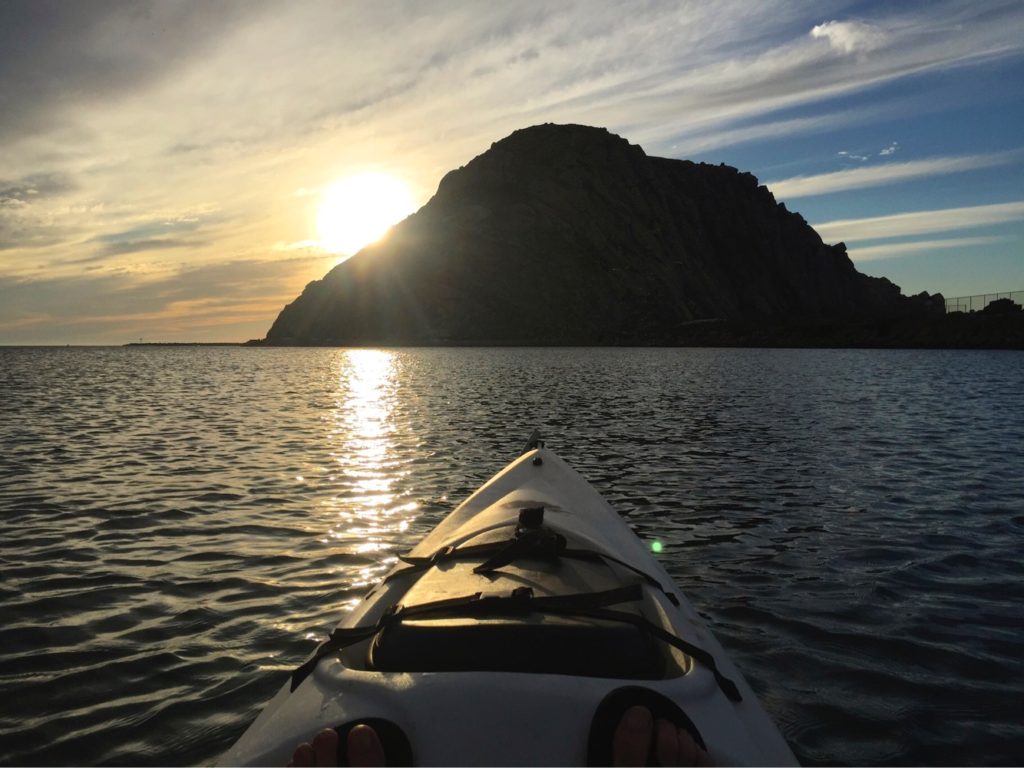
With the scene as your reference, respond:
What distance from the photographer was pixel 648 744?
9.59 feet

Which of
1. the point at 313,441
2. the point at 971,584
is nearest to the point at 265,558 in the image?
the point at 971,584

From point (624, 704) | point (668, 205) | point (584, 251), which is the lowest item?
point (624, 704)

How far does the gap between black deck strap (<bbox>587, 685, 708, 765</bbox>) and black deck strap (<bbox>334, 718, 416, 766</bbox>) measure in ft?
2.59

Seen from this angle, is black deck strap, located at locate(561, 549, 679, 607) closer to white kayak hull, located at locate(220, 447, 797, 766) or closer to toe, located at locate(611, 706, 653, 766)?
white kayak hull, located at locate(220, 447, 797, 766)

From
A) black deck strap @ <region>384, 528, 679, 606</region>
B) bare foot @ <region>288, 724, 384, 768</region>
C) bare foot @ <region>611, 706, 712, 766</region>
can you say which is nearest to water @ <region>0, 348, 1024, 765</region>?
black deck strap @ <region>384, 528, 679, 606</region>

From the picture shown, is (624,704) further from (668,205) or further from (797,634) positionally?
(668,205)

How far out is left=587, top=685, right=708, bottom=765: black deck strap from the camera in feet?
9.60

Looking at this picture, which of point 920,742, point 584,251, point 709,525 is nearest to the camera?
point 920,742

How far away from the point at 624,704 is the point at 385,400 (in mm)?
A: 30485

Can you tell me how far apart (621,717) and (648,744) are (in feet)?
0.50

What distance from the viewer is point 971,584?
7.62 m

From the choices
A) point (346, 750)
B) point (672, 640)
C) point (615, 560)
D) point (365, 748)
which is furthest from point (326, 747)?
point (615, 560)

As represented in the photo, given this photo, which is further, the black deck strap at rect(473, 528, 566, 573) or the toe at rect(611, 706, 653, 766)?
the black deck strap at rect(473, 528, 566, 573)

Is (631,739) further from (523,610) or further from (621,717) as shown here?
(523,610)
